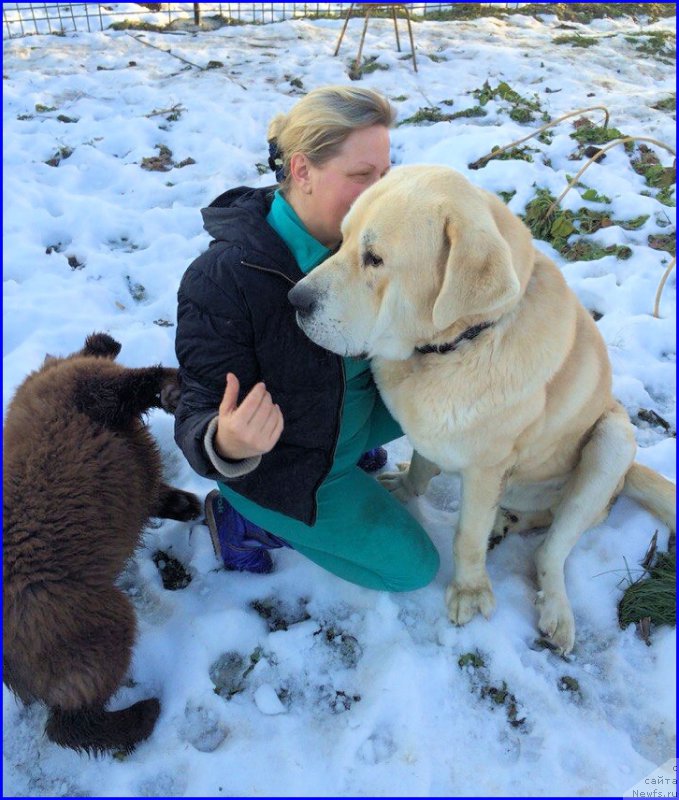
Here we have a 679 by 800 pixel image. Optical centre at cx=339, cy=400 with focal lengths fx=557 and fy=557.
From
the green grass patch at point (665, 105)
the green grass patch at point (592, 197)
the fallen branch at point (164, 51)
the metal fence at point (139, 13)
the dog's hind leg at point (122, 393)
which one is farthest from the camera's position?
the metal fence at point (139, 13)

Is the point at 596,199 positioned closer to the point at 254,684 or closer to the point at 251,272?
the point at 251,272

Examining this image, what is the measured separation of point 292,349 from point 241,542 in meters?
0.87

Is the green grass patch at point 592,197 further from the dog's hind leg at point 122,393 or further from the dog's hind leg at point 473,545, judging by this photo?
the dog's hind leg at point 122,393

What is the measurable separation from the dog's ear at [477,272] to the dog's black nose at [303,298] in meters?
0.38

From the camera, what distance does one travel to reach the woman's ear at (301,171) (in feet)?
6.15

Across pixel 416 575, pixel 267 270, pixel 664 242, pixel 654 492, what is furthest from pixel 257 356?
pixel 664 242

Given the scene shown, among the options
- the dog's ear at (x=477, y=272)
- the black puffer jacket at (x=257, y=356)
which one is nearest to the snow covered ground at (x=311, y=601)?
the black puffer jacket at (x=257, y=356)

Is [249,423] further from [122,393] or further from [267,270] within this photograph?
[122,393]

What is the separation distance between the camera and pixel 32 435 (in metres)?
1.93

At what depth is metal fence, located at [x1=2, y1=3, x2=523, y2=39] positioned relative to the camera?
6.95m

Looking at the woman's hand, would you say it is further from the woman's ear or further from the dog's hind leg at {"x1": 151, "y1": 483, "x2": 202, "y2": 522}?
the dog's hind leg at {"x1": 151, "y1": 483, "x2": 202, "y2": 522}

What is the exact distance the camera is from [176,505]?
2.45 meters

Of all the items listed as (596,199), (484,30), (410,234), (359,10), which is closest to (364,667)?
(410,234)

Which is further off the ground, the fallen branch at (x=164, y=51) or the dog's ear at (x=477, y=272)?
the dog's ear at (x=477, y=272)
